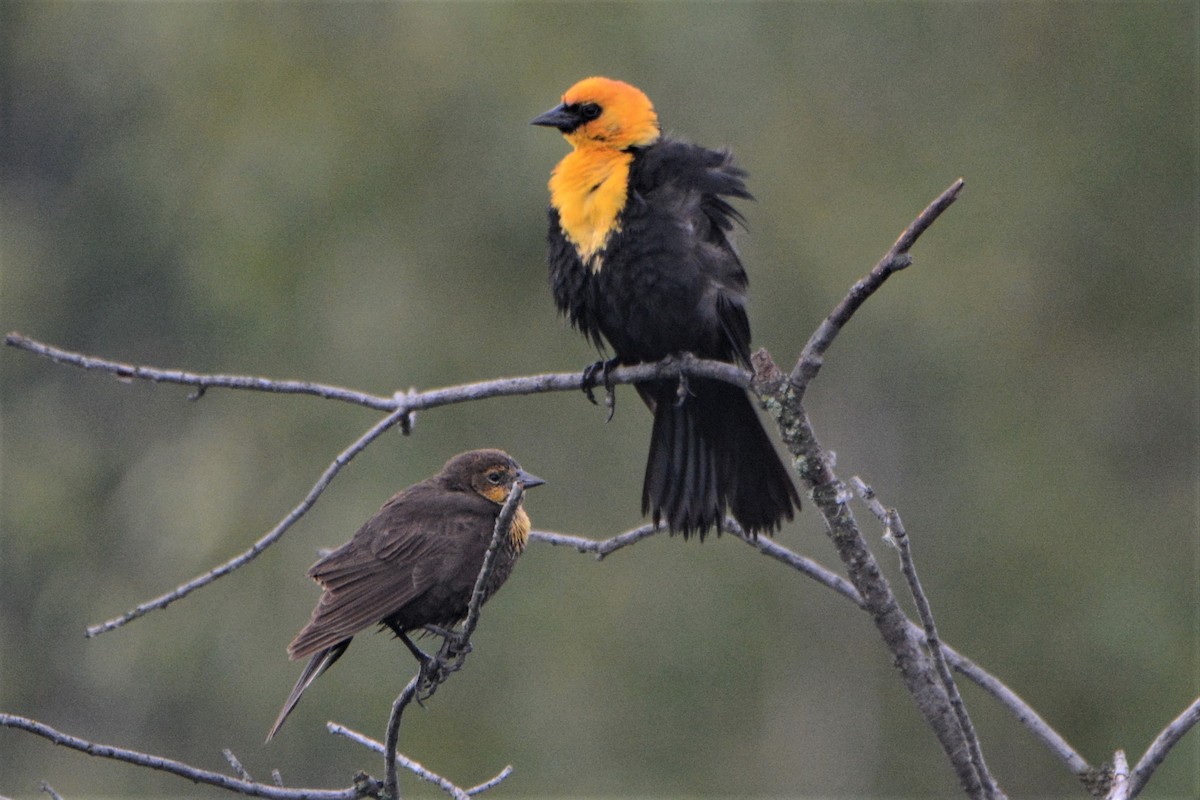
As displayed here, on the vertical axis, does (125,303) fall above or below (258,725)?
above

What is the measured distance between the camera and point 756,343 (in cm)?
807

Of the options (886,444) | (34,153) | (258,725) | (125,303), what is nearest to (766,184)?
(886,444)

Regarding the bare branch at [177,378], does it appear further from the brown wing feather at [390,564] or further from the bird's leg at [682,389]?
the bird's leg at [682,389]

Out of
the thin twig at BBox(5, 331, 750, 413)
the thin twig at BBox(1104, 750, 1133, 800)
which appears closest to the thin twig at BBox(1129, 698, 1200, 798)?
the thin twig at BBox(1104, 750, 1133, 800)

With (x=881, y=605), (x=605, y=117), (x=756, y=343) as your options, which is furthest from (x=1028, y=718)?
(x=756, y=343)

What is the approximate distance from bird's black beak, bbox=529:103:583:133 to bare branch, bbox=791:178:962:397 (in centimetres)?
195

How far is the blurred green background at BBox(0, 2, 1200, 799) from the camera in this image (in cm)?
833

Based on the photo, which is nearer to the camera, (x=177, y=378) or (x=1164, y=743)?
(x=1164, y=743)

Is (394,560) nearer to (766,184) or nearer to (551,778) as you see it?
(551,778)

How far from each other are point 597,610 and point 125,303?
644 cm

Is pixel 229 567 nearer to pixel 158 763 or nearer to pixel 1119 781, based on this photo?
pixel 158 763

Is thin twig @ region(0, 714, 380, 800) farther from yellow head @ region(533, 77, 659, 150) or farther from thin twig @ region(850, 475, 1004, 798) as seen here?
yellow head @ region(533, 77, 659, 150)

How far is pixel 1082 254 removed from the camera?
349 inches

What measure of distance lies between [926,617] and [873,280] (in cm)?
52
